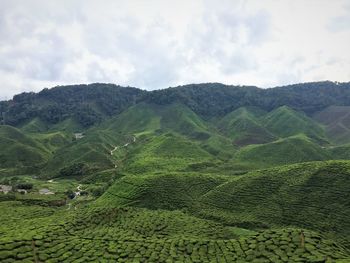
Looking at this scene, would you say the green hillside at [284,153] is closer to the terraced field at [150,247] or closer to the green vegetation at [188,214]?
the green vegetation at [188,214]

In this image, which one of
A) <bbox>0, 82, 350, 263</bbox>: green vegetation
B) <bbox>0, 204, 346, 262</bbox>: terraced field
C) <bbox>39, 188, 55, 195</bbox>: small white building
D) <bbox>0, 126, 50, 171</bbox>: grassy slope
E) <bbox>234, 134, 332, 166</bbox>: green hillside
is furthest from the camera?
<bbox>0, 126, 50, 171</bbox>: grassy slope

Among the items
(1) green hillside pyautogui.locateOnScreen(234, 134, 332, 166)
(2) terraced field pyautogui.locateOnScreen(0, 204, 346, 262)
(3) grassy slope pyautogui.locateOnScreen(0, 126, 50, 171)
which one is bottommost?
(2) terraced field pyautogui.locateOnScreen(0, 204, 346, 262)

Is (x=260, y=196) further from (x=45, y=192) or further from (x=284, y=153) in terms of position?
(x=284, y=153)

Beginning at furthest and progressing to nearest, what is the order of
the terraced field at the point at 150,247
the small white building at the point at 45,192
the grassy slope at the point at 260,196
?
the small white building at the point at 45,192, the grassy slope at the point at 260,196, the terraced field at the point at 150,247

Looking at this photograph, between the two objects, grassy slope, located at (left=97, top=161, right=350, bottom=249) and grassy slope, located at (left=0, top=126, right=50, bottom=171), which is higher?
grassy slope, located at (left=0, top=126, right=50, bottom=171)

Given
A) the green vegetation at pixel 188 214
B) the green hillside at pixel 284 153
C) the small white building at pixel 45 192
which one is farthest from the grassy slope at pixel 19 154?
the green hillside at pixel 284 153

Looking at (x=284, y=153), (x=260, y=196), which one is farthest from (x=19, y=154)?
(x=260, y=196)

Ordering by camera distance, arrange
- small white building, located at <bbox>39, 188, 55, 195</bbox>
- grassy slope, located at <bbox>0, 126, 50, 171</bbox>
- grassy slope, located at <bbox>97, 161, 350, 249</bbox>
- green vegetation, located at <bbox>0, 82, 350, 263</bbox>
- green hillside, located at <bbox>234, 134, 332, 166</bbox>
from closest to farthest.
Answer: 1. green vegetation, located at <bbox>0, 82, 350, 263</bbox>
2. grassy slope, located at <bbox>97, 161, 350, 249</bbox>
3. small white building, located at <bbox>39, 188, 55, 195</bbox>
4. green hillside, located at <bbox>234, 134, 332, 166</bbox>
5. grassy slope, located at <bbox>0, 126, 50, 171</bbox>

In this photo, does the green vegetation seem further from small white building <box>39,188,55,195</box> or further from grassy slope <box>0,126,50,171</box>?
grassy slope <box>0,126,50,171</box>

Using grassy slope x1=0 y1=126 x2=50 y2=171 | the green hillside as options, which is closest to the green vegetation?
the green hillside

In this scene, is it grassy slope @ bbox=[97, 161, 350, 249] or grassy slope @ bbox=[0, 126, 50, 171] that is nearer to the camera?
grassy slope @ bbox=[97, 161, 350, 249]

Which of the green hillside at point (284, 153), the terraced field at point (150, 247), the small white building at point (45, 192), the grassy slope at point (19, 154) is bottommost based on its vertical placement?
the terraced field at point (150, 247)

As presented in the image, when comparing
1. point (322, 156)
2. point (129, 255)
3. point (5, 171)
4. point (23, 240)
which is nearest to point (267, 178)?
point (129, 255)
